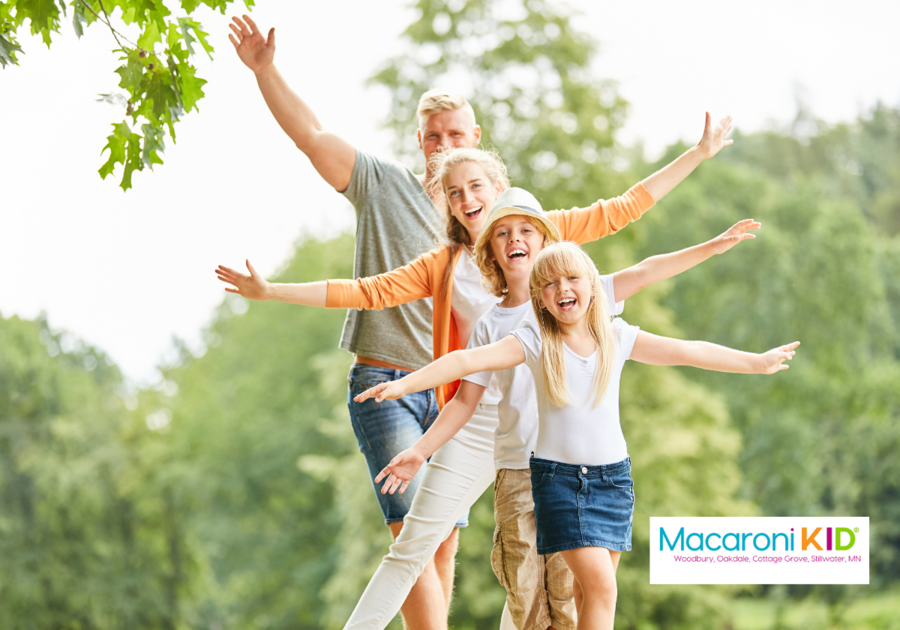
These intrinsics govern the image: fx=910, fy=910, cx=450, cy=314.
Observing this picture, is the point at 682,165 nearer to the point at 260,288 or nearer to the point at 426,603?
the point at 260,288

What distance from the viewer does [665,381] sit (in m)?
13.7

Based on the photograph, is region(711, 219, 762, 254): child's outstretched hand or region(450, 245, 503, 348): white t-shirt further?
region(450, 245, 503, 348): white t-shirt

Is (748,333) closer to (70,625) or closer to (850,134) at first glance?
(850,134)

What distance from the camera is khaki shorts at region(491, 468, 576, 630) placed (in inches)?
107

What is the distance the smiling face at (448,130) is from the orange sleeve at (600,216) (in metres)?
0.44

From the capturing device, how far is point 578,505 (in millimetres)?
2506

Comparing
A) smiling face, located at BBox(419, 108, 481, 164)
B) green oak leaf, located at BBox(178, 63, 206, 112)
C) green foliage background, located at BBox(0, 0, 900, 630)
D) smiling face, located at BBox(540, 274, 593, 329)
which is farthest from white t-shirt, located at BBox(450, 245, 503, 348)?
green foliage background, located at BBox(0, 0, 900, 630)

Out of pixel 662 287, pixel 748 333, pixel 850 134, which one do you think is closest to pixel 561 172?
pixel 662 287

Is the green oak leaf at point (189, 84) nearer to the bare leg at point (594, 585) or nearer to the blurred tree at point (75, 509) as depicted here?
the bare leg at point (594, 585)

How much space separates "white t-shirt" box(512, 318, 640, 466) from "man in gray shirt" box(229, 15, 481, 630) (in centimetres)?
65

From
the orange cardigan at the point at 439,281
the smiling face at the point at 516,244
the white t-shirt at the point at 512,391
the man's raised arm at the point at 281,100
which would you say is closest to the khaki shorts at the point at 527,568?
the white t-shirt at the point at 512,391

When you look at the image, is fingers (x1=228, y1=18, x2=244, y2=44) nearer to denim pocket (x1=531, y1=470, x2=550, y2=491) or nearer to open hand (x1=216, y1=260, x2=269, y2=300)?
open hand (x1=216, y1=260, x2=269, y2=300)

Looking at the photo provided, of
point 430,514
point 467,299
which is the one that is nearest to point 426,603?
point 430,514

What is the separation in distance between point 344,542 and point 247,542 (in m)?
6.84
